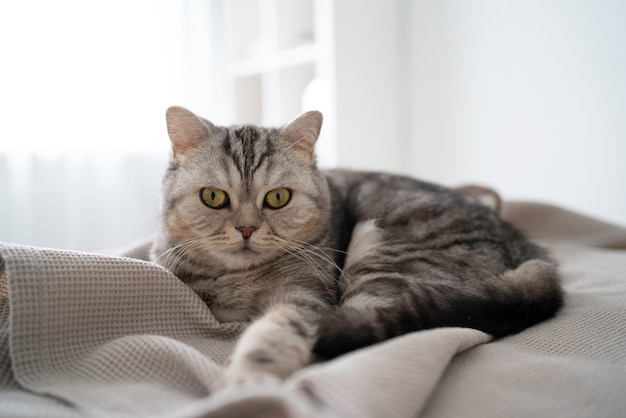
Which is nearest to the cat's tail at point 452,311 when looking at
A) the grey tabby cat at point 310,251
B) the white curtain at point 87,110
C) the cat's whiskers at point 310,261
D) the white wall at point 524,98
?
the grey tabby cat at point 310,251

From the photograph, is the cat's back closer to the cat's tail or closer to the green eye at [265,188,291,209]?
the cat's tail

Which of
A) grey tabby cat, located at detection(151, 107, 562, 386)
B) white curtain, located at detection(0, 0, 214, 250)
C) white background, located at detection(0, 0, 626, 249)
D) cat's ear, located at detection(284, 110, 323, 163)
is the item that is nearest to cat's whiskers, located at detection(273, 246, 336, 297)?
grey tabby cat, located at detection(151, 107, 562, 386)

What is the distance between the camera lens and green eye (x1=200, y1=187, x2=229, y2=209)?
129 centimetres

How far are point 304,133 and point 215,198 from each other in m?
0.37

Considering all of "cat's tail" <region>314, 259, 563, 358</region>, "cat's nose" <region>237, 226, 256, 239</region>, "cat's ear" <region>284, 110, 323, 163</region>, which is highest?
"cat's ear" <region>284, 110, 323, 163</region>

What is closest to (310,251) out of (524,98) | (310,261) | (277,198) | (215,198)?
(310,261)

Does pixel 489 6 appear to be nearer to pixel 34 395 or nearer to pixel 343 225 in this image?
pixel 343 225

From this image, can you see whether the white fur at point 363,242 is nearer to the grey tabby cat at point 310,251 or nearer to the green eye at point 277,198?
the grey tabby cat at point 310,251

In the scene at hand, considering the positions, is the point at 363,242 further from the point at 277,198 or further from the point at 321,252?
the point at 277,198

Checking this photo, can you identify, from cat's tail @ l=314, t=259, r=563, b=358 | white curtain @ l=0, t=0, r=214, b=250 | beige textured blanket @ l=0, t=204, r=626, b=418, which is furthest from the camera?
white curtain @ l=0, t=0, r=214, b=250

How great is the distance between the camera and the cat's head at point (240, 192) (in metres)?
1.26

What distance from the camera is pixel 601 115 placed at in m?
2.46

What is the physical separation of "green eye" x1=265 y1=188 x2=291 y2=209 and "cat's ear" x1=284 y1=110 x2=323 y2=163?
168 millimetres

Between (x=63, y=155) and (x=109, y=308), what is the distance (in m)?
1.89
